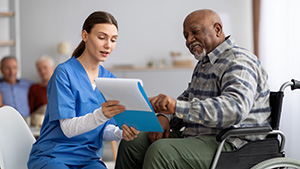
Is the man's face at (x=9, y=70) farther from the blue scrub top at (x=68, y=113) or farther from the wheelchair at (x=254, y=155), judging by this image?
the wheelchair at (x=254, y=155)

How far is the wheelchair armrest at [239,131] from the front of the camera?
5.08ft

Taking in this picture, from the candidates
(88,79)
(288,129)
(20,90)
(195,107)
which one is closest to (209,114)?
(195,107)

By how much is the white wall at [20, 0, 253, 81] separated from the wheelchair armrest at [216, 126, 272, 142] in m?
4.39

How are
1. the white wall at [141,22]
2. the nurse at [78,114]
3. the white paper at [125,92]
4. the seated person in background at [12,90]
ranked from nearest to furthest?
1. the white paper at [125,92]
2. the nurse at [78,114]
3. the seated person in background at [12,90]
4. the white wall at [141,22]

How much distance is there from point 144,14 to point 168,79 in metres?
1.02

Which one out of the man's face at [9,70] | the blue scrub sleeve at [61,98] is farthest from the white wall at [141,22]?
the blue scrub sleeve at [61,98]

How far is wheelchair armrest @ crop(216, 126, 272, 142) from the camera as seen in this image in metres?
1.55

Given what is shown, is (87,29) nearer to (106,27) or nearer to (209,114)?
(106,27)

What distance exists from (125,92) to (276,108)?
27.6 inches

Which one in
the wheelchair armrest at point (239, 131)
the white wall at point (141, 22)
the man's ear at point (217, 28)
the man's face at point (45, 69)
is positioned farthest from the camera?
the white wall at point (141, 22)

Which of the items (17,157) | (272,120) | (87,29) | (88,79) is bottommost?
(17,157)

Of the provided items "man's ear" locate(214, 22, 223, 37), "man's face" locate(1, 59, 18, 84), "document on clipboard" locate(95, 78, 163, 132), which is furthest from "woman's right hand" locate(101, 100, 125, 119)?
"man's face" locate(1, 59, 18, 84)

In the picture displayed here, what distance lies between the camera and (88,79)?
6.15 ft

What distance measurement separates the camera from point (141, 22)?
5.94 m
